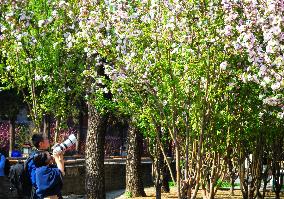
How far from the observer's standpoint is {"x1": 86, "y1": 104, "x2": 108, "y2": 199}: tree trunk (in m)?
16.2

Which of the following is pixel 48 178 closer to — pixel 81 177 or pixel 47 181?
pixel 47 181

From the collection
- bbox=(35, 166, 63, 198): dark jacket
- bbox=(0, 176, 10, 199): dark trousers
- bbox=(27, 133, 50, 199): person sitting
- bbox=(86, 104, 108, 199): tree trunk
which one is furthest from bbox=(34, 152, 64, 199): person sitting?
bbox=(86, 104, 108, 199): tree trunk

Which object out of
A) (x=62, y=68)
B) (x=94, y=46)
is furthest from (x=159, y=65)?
(x=62, y=68)

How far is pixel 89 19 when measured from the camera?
468 inches

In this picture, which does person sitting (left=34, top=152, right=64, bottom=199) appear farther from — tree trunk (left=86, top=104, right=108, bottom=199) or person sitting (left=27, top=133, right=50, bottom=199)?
tree trunk (left=86, top=104, right=108, bottom=199)

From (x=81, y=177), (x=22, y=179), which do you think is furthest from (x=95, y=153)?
(x=22, y=179)

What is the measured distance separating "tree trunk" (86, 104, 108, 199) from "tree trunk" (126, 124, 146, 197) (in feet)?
8.79

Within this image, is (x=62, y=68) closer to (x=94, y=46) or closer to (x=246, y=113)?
(x=94, y=46)

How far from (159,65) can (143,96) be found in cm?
120

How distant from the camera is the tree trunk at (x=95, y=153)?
1619cm

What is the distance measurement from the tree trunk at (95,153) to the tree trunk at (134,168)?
2.68 meters

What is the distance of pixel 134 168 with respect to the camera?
19.1m

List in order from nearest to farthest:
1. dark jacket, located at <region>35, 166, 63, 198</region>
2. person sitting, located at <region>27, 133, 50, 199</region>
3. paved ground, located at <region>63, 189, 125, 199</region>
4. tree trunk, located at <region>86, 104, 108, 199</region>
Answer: dark jacket, located at <region>35, 166, 63, 198</region> → person sitting, located at <region>27, 133, 50, 199</region> → tree trunk, located at <region>86, 104, 108, 199</region> → paved ground, located at <region>63, 189, 125, 199</region>

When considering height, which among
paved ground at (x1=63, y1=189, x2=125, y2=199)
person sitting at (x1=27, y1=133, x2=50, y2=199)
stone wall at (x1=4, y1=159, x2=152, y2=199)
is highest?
person sitting at (x1=27, y1=133, x2=50, y2=199)
